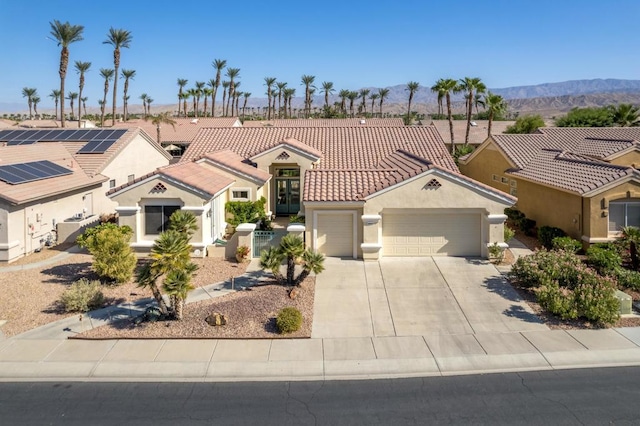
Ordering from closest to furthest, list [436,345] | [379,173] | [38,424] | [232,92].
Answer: [38,424]
[436,345]
[379,173]
[232,92]

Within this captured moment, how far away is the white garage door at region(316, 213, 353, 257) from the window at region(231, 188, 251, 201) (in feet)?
21.5

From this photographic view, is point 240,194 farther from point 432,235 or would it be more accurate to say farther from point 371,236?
point 432,235

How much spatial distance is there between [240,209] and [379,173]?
23.7 feet

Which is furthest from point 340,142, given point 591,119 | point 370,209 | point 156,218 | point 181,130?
point 591,119

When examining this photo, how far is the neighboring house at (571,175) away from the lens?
779 inches

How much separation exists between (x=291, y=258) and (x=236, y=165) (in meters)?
11.9

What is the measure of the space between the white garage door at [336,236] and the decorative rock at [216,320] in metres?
7.23

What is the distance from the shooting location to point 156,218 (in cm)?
2055

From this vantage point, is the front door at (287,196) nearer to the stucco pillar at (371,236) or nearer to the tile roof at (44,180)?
the tile roof at (44,180)

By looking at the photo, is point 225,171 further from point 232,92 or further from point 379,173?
point 232,92

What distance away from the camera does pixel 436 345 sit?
12.4m

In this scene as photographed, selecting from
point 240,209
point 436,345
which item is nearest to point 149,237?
point 240,209

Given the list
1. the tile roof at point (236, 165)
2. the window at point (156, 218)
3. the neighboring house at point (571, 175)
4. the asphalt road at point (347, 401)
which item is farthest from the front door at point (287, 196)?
the asphalt road at point (347, 401)

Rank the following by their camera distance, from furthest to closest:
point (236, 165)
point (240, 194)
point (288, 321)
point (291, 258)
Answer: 1. point (236, 165)
2. point (240, 194)
3. point (291, 258)
4. point (288, 321)
